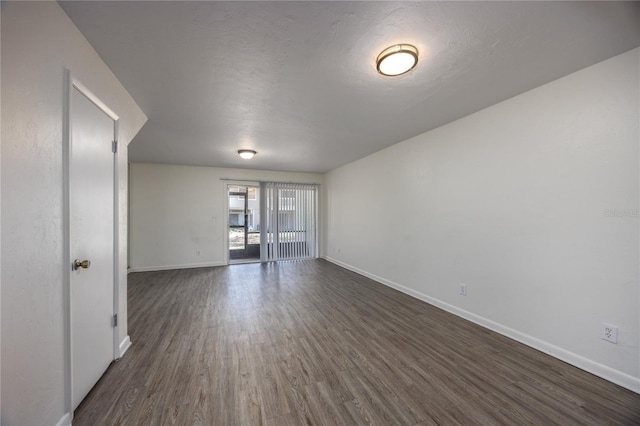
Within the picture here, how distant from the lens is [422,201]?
Result: 11.6 feet

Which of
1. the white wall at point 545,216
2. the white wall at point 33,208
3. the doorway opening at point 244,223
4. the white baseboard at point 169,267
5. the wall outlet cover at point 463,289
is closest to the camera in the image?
the white wall at point 33,208


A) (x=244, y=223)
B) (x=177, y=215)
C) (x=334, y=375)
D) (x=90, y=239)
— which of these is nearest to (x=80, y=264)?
(x=90, y=239)

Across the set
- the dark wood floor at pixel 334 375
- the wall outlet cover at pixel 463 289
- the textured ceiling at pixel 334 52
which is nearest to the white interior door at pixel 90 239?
the dark wood floor at pixel 334 375

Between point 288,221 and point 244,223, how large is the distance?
152 cm

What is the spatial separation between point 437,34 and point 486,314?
9.16 feet

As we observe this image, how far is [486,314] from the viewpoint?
2680 mm

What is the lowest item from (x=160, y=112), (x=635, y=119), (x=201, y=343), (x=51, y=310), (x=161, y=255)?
(x=201, y=343)

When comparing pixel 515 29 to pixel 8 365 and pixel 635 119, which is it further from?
pixel 8 365

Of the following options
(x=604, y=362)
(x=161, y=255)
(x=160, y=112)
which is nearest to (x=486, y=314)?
(x=604, y=362)

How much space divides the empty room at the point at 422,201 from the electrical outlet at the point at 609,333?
11 millimetres

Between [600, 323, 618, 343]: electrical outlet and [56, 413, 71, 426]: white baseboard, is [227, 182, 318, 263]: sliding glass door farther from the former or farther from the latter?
[600, 323, 618, 343]: electrical outlet

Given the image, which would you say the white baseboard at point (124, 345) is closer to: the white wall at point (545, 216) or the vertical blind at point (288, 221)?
the white wall at point (545, 216)

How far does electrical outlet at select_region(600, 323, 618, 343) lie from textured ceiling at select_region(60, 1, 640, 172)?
207 cm

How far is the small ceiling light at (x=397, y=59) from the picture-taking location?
5.46 ft
